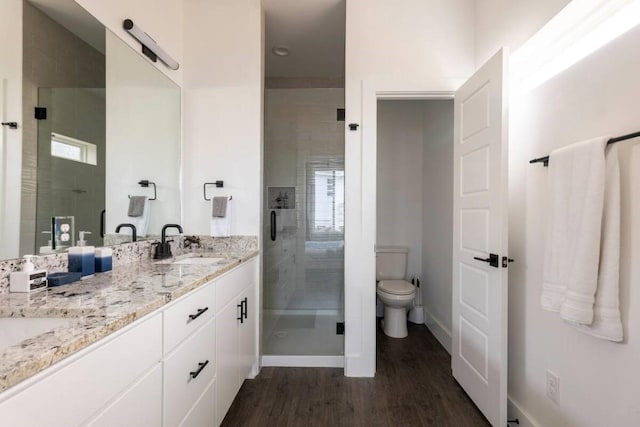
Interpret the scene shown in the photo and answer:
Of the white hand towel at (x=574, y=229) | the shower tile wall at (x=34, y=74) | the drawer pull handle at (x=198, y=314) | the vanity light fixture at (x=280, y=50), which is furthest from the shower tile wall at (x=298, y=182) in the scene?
the white hand towel at (x=574, y=229)

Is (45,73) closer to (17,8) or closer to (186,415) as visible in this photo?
(17,8)

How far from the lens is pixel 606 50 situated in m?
1.15

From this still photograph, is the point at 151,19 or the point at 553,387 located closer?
the point at 553,387

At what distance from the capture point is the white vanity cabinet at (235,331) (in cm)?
152

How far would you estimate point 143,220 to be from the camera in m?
1.85

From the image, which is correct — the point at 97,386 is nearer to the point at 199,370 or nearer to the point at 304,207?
the point at 199,370

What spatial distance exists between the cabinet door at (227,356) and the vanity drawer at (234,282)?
49 millimetres

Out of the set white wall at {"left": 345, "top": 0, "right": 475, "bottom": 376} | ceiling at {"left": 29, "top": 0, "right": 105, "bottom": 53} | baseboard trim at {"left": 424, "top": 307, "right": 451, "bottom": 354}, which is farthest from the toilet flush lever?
ceiling at {"left": 29, "top": 0, "right": 105, "bottom": 53}

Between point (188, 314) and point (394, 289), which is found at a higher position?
point (188, 314)

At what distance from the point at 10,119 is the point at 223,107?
131 cm

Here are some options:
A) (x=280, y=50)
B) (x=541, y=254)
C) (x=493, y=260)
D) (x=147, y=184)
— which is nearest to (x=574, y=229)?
(x=541, y=254)

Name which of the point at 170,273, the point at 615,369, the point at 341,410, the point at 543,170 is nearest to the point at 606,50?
the point at 543,170

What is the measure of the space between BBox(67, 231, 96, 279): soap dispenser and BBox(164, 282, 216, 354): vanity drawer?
0.51 meters

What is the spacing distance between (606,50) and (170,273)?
2.10 m
